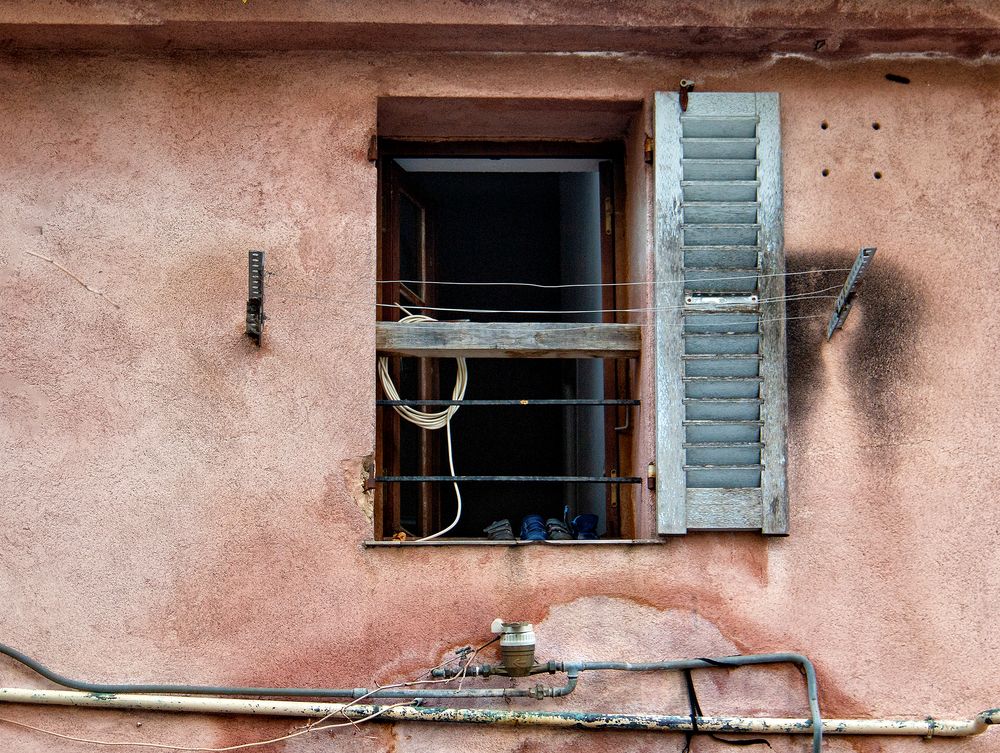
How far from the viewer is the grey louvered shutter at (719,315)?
4691mm

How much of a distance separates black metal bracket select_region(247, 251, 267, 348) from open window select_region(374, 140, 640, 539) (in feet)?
1.67

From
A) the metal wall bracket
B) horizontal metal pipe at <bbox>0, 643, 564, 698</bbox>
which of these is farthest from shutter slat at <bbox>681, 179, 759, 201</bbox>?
horizontal metal pipe at <bbox>0, 643, 564, 698</bbox>

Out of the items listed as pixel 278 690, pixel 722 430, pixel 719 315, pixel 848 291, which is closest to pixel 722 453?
pixel 722 430

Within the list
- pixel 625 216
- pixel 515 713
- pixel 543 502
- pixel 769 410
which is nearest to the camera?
pixel 515 713

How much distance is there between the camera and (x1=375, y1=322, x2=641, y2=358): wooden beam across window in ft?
16.0

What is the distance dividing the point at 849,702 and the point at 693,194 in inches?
84.7

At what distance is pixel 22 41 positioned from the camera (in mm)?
5000

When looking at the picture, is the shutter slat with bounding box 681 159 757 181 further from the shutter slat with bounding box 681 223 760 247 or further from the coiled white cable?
the coiled white cable

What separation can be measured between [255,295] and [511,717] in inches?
77.0

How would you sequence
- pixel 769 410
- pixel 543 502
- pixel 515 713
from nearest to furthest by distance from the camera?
pixel 515 713 → pixel 769 410 → pixel 543 502

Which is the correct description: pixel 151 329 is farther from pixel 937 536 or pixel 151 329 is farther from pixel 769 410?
pixel 937 536

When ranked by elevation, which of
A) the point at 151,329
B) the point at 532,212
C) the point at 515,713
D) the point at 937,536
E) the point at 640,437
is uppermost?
the point at 532,212

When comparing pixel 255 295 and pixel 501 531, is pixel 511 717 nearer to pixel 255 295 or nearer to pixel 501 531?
pixel 501 531

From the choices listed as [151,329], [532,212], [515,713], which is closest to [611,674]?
[515,713]
